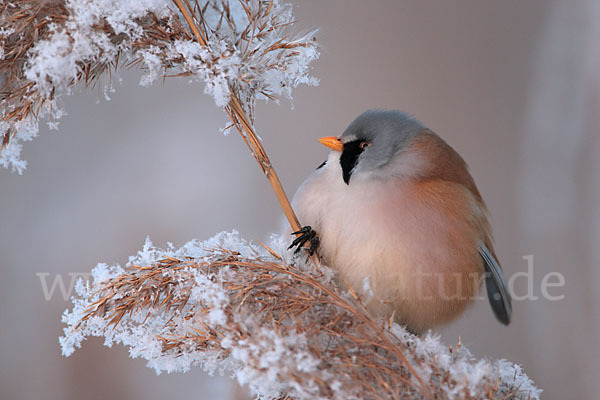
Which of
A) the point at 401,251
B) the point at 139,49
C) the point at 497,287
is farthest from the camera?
the point at 497,287

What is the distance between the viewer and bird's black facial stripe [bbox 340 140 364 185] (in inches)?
30.3

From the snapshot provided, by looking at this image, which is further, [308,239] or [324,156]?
[324,156]

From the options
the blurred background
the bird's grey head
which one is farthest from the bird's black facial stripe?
the blurred background

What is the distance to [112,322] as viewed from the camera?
524 mm

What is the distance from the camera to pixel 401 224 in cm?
72

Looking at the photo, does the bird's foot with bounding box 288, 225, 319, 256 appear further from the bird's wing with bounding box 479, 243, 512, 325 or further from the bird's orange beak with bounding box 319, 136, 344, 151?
the bird's wing with bounding box 479, 243, 512, 325

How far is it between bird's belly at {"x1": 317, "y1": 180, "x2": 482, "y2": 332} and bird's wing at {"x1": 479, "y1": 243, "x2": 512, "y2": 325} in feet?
0.21

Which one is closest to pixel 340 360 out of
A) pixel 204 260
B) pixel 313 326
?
pixel 313 326

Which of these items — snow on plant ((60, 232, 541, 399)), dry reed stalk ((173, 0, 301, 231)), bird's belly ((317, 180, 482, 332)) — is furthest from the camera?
bird's belly ((317, 180, 482, 332))

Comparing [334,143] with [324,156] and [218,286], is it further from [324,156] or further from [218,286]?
[324,156]

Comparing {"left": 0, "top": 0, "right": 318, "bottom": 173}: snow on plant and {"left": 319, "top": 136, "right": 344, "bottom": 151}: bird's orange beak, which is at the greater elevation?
{"left": 0, "top": 0, "right": 318, "bottom": 173}: snow on plant

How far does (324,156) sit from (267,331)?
3.72 feet

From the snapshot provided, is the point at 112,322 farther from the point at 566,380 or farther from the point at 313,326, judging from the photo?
the point at 566,380

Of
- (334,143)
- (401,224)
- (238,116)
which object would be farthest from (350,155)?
(238,116)
